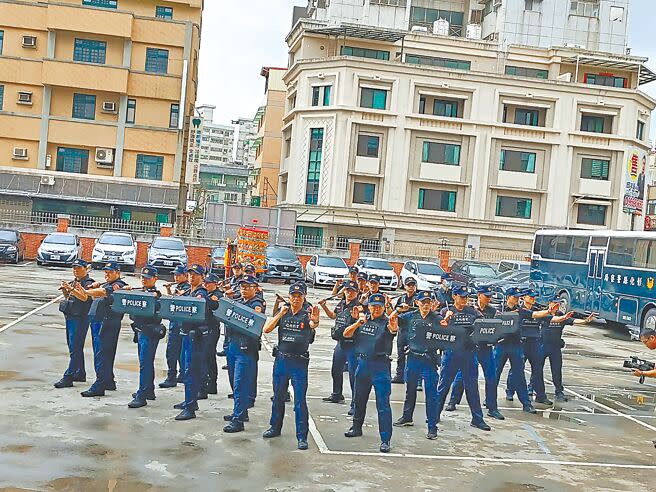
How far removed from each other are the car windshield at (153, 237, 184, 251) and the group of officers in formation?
22.8m

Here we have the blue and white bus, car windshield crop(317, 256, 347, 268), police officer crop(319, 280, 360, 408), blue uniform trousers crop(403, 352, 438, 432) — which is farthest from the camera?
car windshield crop(317, 256, 347, 268)

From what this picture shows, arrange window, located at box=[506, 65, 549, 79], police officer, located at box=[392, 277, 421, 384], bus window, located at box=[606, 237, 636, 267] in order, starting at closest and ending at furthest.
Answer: police officer, located at box=[392, 277, 421, 384]
bus window, located at box=[606, 237, 636, 267]
window, located at box=[506, 65, 549, 79]

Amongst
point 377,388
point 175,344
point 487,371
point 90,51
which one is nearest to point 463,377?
point 487,371

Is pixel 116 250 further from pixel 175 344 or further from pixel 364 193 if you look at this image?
pixel 175 344

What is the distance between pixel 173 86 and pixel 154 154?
13.7 ft

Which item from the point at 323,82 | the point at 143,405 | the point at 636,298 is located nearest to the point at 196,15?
the point at 323,82

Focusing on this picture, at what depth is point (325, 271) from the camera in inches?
1458

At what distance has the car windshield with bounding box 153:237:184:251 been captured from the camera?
35656 millimetres

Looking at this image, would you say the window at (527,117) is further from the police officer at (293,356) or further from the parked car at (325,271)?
the police officer at (293,356)

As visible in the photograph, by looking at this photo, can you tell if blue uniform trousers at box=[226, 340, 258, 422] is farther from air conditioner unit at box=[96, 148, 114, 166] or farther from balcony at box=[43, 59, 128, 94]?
balcony at box=[43, 59, 128, 94]

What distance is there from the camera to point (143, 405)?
1106 centimetres

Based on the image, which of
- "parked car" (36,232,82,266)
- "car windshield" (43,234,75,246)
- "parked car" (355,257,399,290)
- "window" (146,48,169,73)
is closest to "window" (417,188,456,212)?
"parked car" (355,257,399,290)

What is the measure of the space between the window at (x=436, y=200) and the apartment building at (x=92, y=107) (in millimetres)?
15042

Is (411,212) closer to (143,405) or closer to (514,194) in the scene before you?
(514,194)
